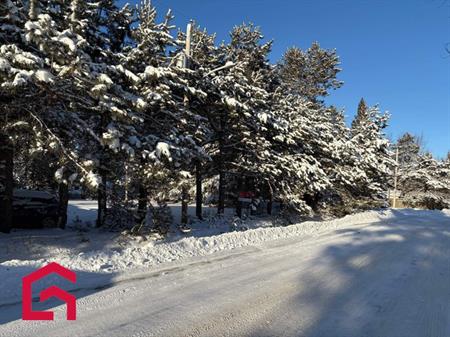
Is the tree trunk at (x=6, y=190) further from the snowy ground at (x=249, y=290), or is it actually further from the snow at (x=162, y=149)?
the snow at (x=162, y=149)

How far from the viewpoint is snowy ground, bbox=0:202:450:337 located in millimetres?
4449

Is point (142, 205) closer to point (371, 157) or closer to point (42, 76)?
point (42, 76)

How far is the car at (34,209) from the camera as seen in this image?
14.5 metres

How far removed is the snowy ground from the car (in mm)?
4521

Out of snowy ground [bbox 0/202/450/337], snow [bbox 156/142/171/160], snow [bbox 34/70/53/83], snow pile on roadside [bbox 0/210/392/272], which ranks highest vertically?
snow [bbox 34/70/53/83]

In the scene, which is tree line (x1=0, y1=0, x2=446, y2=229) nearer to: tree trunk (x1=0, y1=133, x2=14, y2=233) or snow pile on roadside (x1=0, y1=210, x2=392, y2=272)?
tree trunk (x1=0, y1=133, x2=14, y2=233)

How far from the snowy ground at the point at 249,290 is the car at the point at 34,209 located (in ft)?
14.8

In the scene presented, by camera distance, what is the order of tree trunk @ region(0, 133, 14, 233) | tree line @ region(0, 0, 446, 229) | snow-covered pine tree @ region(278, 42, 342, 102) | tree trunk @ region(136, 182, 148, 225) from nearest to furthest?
tree line @ region(0, 0, 446, 229), tree trunk @ region(0, 133, 14, 233), tree trunk @ region(136, 182, 148, 225), snow-covered pine tree @ region(278, 42, 342, 102)

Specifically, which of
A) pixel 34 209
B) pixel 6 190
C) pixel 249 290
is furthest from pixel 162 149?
pixel 249 290

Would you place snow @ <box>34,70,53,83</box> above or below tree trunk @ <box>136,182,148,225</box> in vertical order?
above

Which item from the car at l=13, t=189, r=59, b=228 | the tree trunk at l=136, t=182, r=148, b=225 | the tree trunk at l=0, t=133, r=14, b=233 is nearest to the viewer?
the tree trunk at l=0, t=133, r=14, b=233

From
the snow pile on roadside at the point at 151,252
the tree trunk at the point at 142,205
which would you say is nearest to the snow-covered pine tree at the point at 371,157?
the snow pile on roadside at the point at 151,252

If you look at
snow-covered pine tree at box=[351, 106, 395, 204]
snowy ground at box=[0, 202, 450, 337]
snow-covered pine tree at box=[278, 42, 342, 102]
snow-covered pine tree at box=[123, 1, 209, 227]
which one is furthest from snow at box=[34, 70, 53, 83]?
snow-covered pine tree at box=[278, 42, 342, 102]

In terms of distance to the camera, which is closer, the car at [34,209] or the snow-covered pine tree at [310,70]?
the car at [34,209]
